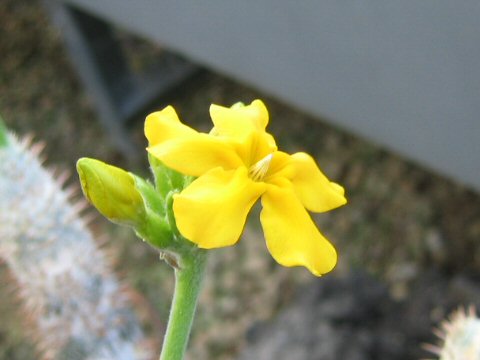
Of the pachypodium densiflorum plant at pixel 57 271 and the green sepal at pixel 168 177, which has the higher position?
the green sepal at pixel 168 177

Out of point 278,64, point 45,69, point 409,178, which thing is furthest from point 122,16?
point 45,69

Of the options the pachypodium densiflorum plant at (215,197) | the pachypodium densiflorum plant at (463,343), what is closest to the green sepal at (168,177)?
the pachypodium densiflorum plant at (215,197)

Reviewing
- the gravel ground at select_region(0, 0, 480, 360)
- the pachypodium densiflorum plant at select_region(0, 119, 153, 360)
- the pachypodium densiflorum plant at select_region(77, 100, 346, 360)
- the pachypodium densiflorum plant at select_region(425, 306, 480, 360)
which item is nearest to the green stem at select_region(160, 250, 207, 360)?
the pachypodium densiflorum plant at select_region(77, 100, 346, 360)

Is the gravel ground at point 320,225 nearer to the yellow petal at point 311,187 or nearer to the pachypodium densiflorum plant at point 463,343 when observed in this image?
the pachypodium densiflorum plant at point 463,343

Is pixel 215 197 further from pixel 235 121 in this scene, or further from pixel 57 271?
pixel 57 271

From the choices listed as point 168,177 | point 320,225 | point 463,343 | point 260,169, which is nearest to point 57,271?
point 463,343

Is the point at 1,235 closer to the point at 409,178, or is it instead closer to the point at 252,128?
the point at 252,128
